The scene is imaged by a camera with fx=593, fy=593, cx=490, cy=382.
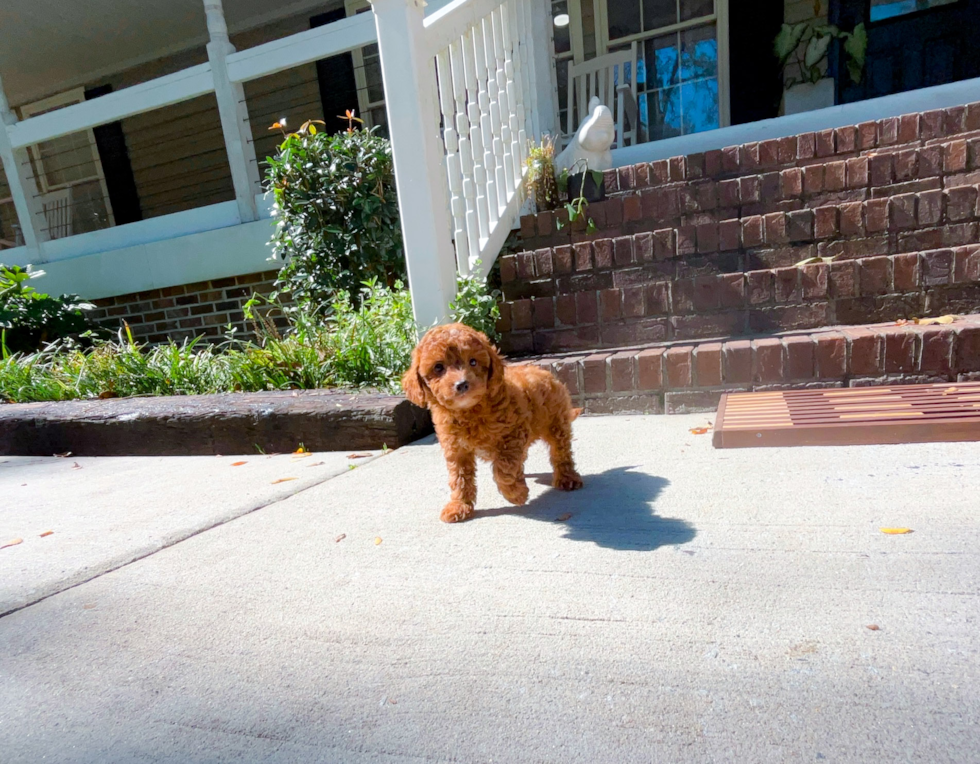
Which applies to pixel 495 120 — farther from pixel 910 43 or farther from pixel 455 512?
pixel 910 43

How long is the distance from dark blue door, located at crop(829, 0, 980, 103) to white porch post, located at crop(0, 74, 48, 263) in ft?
33.3

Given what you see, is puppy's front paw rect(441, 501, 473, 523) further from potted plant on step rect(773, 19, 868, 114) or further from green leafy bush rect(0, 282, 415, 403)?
potted plant on step rect(773, 19, 868, 114)

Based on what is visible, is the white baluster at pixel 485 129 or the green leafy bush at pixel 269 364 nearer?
the green leafy bush at pixel 269 364

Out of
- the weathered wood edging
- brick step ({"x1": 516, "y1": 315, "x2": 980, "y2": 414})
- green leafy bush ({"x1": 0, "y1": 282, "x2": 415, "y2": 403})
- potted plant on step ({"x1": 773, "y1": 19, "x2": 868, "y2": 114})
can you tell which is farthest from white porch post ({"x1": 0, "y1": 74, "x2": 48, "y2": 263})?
potted plant on step ({"x1": 773, "y1": 19, "x2": 868, "y2": 114})

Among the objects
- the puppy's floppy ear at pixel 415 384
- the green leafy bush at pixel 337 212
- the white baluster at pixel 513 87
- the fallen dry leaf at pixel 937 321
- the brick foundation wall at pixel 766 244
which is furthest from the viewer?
the green leafy bush at pixel 337 212

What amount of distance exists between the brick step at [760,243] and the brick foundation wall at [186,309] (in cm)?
378

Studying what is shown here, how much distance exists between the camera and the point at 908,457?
7.37 feet

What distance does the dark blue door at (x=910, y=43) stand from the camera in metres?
6.43

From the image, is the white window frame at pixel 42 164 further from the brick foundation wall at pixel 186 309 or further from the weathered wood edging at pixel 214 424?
the weathered wood edging at pixel 214 424

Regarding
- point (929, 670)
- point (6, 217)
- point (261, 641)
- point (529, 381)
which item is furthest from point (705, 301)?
point (6, 217)

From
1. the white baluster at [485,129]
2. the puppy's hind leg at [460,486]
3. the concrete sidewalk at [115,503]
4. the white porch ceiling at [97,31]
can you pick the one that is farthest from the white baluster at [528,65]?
the white porch ceiling at [97,31]

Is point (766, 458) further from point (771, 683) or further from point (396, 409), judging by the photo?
point (396, 409)

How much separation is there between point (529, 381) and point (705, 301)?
1.89 metres

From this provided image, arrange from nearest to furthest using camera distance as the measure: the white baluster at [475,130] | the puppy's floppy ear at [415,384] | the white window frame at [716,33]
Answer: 1. the puppy's floppy ear at [415,384]
2. the white baluster at [475,130]
3. the white window frame at [716,33]
